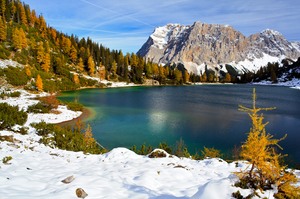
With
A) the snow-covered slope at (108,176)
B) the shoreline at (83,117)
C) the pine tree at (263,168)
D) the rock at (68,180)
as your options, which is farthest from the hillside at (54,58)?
the pine tree at (263,168)

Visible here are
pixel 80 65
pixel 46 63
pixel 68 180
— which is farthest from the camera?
pixel 80 65

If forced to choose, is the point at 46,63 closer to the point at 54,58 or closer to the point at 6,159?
the point at 54,58

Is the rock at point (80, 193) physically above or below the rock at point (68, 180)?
above

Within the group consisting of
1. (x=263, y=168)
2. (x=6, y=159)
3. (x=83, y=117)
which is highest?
(x=263, y=168)

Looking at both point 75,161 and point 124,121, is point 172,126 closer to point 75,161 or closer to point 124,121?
point 124,121

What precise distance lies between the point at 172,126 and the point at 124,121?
280 inches

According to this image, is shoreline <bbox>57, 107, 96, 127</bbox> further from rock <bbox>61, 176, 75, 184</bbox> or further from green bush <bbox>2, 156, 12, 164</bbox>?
rock <bbox>61, 176, 75, 184</bbox>

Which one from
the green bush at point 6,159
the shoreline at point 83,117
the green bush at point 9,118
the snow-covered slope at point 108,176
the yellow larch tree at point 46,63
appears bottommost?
the shoreline at point 83,117

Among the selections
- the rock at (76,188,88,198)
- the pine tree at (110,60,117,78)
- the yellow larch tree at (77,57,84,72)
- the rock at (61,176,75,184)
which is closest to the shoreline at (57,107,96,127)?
the rock at (61,176,75,184)

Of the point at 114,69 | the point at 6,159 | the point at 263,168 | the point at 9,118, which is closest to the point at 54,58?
the point at 114,69

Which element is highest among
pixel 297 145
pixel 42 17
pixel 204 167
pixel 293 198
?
pixel 42 17

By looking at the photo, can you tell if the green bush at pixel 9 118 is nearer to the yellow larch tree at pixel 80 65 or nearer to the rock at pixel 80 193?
the rock at pixel 80 193

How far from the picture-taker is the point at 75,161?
475 inches

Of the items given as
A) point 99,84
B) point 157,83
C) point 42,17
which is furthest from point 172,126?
point 42,17
